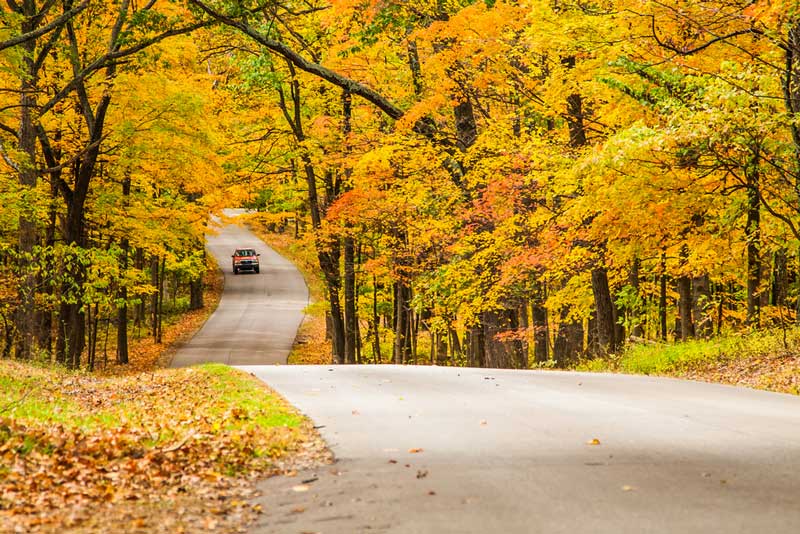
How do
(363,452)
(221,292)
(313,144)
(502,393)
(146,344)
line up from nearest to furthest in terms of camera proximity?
(363,452) → (502,393) → (313,144) → (146,344) → (221,292)

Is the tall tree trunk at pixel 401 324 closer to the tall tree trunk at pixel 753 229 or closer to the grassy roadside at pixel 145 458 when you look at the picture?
the tall tree trunk at pixel 753 229

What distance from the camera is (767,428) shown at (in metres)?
9.00

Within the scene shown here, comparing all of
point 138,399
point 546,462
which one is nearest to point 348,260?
point 138,399

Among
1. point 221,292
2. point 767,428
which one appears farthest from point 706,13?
point 221,292

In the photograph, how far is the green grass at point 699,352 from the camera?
1712 centimetres

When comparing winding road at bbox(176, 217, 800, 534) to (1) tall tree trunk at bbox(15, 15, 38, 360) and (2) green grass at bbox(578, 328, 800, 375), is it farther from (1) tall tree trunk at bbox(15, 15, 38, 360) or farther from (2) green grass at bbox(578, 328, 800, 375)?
(1) tall tree trunk at bbox(15, 15, 38, 360)

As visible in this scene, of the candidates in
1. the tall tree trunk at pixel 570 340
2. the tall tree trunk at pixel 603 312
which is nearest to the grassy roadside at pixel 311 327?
the tall tree trunk at pixel 570 340

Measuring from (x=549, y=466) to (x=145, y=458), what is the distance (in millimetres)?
3307

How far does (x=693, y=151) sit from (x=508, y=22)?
6.47 metres

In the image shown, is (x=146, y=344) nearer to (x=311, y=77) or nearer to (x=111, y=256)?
(x=311, y=77)

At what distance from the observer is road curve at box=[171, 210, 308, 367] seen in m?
38.5

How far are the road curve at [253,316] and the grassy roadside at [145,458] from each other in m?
24.6

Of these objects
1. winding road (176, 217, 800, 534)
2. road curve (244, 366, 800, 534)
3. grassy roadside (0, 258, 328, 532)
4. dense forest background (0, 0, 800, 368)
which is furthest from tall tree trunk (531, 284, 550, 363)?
grassy roadside (0, 258, 328, 532)

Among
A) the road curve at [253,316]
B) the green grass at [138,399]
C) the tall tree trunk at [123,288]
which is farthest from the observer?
the road curve at [253,316]
